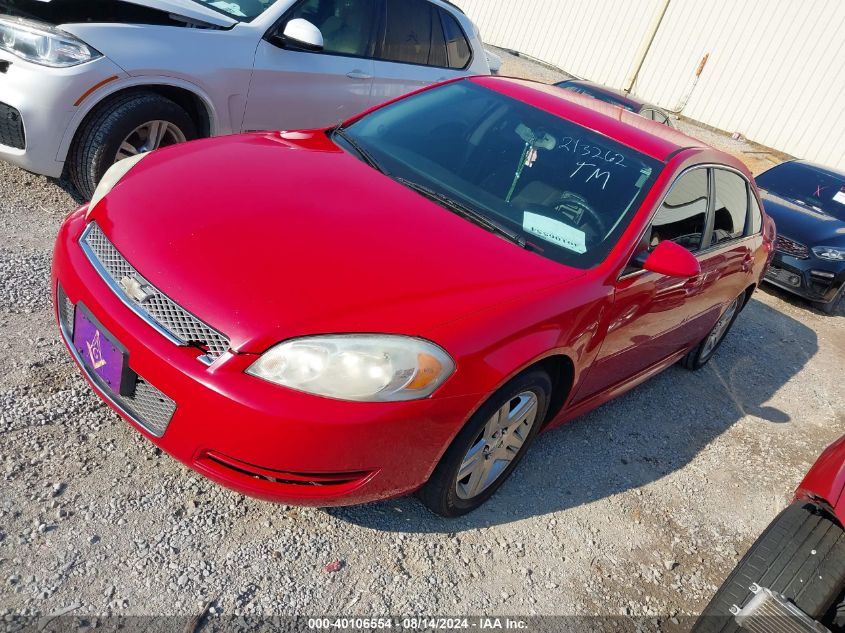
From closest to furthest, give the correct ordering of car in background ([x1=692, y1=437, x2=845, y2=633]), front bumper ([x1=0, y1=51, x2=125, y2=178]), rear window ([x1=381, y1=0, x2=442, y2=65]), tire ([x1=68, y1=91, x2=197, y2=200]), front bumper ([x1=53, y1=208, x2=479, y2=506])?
front bumper ([x1=53, y1=208, x2=479, y2=506])
car in background ([x1=692, y1=437, x2=845, y2=633])
front bumper ([x1=0, y1=51, x2=125, y2=178])
tire ([x1=68, y1=91, x2=197, y2=200])
rear window ([x1=381, y1=0, x2=442, y2=65])

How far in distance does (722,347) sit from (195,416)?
4.66m

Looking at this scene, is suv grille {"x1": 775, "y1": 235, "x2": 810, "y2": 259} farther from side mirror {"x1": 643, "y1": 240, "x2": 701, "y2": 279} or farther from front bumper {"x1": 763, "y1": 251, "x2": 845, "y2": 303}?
side mirror {"x1": 643, "y1": 240, "x2": 701, "y2": 279}

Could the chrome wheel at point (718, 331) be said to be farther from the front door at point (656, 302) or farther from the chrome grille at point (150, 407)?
the chrome grille at point (150, 407)

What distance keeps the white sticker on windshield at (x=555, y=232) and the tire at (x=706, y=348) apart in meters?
2.08

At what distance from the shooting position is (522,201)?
3061 mm

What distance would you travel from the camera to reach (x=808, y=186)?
848 cm

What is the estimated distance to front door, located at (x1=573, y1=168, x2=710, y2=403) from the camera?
3.01m

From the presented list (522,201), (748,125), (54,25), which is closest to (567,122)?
(522,201)

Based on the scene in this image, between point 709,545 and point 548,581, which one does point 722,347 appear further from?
point 548,581

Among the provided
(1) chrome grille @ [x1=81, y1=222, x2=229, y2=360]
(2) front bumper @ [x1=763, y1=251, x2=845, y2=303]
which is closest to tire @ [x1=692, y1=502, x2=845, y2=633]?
(1) chrome grille @ [x1=81, y1=222, x2=229, y2=360]

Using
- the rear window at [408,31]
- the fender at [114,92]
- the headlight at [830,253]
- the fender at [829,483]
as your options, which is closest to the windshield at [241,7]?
the fender at [114,92]

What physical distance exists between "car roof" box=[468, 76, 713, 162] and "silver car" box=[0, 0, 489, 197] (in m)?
1.55

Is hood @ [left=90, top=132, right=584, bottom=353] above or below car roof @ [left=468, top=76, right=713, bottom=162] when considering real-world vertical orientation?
below

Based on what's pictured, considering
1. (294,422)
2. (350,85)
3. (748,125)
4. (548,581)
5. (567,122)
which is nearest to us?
(294,422)
